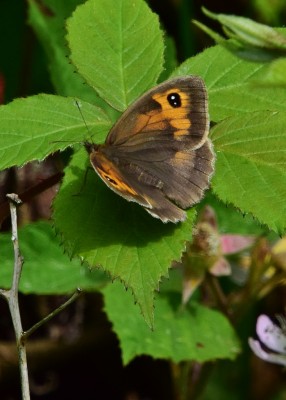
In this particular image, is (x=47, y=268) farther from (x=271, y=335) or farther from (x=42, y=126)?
(x=42, y=126)

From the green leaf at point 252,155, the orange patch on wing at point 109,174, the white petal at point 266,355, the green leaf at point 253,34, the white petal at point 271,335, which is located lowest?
the white petal at point 271,335

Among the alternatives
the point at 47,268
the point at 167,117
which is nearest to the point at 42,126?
the point at 167,117

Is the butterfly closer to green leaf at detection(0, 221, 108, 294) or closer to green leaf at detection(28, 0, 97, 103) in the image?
green leaf at detection(0, 221, 108, 294)

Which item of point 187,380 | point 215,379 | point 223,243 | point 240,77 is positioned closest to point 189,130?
point 240,77

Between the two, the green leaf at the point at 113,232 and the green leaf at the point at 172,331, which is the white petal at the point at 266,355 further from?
the green leaf at the point at 113,232

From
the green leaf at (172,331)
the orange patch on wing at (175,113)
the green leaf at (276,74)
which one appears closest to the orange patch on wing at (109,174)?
the orange patch on wing at (175,113)

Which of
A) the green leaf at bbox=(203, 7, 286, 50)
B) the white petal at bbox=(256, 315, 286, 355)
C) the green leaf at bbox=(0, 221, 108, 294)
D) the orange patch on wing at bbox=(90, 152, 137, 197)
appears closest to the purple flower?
the white petal at bbox=(256, 315, 286, 355)
